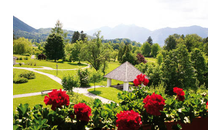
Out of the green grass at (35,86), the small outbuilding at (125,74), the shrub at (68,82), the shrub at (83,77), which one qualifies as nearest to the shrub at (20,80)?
the green grass at (35,86)

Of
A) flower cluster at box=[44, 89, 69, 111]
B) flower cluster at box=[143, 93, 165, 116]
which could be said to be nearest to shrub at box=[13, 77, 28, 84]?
flower cluster at box=[44, 89, 69, 111]

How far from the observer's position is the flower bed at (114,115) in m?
2.56

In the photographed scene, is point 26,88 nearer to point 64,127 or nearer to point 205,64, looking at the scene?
point 64,127

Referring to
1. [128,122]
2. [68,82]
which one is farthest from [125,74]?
[128,122]

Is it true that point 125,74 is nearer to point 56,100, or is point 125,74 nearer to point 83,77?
point 83,77

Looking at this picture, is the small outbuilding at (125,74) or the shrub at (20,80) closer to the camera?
the shrub at (20,80)

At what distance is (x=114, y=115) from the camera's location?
10.5ft

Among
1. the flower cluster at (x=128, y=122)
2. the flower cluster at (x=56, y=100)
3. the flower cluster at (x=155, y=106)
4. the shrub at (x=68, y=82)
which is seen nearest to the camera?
the flower cluster at (x=128, y=122)

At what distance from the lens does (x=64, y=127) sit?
2643 mm

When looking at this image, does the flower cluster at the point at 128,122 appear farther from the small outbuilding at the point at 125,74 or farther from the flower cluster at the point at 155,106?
the small outbuilding at the point at 125,74

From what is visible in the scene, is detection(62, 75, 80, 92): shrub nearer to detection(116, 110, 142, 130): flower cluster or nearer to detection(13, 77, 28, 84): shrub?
detection(13, 77, 28, 84): shrub

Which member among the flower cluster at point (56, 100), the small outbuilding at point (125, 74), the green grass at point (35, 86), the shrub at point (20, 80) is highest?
the flower cluster at point (56, 100)

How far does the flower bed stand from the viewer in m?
2.56
